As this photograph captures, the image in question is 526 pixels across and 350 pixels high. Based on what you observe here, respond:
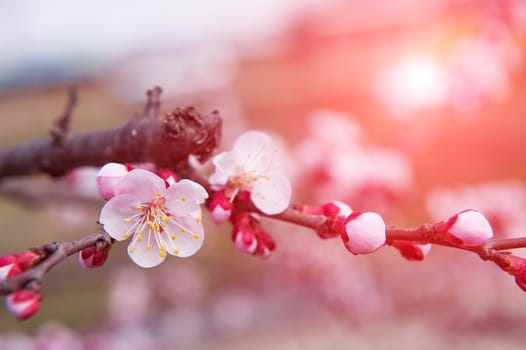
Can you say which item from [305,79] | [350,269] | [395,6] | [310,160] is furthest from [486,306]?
[395,6]

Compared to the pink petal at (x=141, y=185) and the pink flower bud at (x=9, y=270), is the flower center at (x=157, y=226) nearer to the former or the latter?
the pink petal at (x=141, y=185)

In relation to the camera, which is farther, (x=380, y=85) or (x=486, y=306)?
(x=486, y=306)

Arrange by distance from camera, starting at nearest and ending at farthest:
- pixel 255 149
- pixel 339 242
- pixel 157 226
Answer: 1. pixel 157 226
2. pixel 255 149
3. pixel 339 242

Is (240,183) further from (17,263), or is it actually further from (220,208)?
(17,263)

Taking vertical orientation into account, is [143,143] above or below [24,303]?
above

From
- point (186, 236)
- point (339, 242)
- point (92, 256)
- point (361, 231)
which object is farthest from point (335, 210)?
point (339, 242)

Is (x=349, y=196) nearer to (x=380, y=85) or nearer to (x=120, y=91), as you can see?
(x=380, y=85)
